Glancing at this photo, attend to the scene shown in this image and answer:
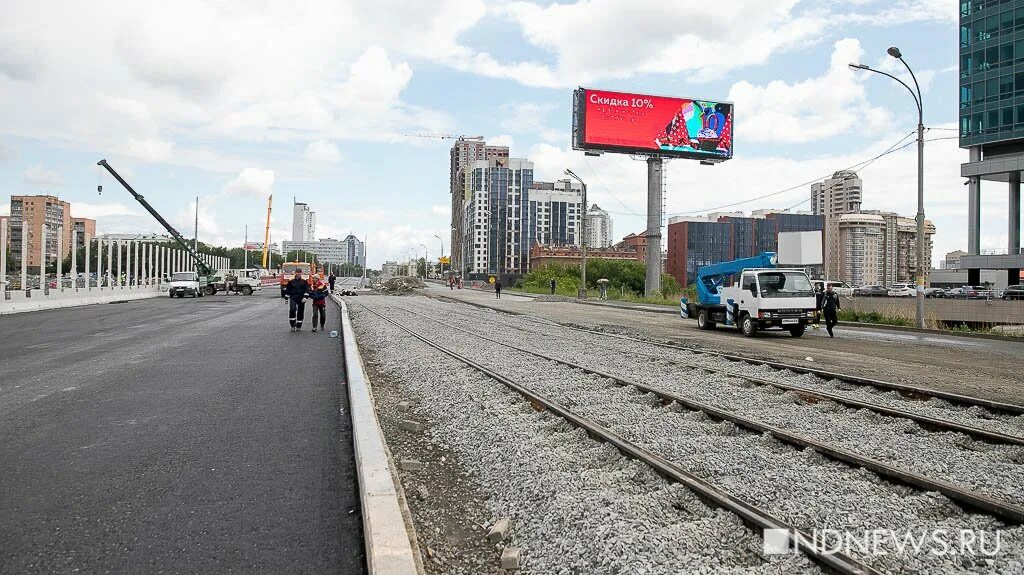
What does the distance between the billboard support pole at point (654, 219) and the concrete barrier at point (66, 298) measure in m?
39.6

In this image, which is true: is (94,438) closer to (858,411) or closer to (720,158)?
(858,411)

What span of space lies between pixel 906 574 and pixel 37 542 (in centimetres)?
483

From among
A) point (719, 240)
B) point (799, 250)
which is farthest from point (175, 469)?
point (719, 240)

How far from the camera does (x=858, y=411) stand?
8.31 m

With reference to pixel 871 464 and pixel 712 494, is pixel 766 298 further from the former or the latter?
pixel 712 494

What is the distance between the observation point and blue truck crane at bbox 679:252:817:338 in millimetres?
20484

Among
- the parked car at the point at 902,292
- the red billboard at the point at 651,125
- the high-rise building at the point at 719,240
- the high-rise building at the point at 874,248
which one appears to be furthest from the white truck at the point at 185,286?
the high-rise building at the point at 874,248

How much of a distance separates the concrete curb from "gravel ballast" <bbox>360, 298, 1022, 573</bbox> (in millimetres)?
2433

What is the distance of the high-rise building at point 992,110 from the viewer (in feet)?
209

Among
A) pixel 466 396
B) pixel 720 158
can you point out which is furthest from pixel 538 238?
pixel 466 396

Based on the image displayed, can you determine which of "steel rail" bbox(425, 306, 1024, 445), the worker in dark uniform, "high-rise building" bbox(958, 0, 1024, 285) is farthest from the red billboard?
"steel rail" bbox(425, 306, 1024, 445)

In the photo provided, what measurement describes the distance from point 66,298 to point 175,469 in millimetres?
36468

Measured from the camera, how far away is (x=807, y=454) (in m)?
6.20

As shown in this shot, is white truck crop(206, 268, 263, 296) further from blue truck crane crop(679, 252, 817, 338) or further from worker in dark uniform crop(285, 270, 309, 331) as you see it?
blue truck crane crop(679, 252, 817, 338)
